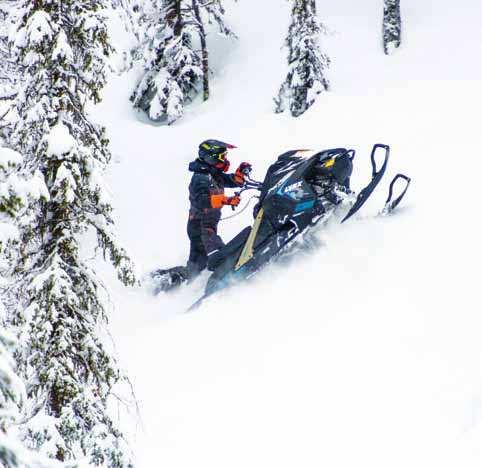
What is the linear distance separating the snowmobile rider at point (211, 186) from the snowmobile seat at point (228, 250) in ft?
0.18

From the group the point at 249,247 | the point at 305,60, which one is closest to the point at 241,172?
the point at 249,247

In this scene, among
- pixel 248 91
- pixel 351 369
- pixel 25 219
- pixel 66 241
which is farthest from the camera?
pixel 248 91

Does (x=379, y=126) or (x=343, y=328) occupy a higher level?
(x=379, y=126)

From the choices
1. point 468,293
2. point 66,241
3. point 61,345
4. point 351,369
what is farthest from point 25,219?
point 468,293

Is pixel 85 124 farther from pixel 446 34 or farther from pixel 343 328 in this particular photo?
pixel 446 34

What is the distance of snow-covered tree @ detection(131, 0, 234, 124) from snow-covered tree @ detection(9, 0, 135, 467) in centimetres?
1339

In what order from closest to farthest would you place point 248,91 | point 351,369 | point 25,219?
1. point 25,219
2. point 351,369
3. point 248,91

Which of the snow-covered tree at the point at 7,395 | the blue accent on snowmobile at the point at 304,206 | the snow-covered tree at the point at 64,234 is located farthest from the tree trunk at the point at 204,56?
the snow-covered tree at the point at 7,395

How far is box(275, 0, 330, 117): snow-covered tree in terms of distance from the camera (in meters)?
16.9

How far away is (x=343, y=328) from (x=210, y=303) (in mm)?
2345

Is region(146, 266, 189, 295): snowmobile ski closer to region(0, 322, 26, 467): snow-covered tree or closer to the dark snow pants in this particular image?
the dark snow pants

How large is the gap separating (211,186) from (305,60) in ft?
24.4

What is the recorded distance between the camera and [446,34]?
17.7m

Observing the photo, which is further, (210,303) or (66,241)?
(210,303)
